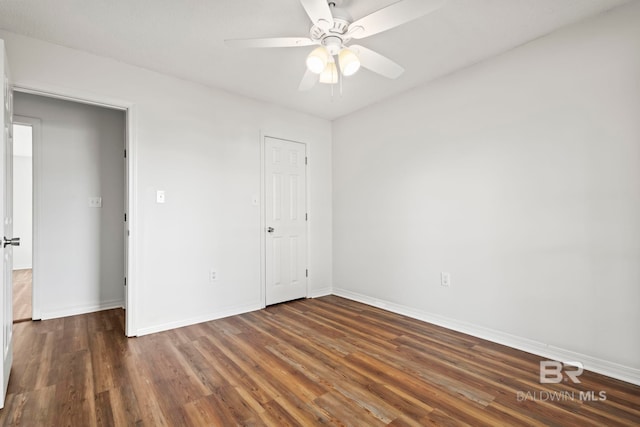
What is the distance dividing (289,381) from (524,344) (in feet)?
6.05

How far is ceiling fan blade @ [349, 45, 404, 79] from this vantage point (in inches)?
76.3

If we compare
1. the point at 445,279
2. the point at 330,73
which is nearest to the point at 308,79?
the point at 330,73

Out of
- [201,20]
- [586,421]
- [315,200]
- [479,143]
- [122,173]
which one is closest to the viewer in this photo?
[586,421]

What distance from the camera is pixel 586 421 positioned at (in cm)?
160

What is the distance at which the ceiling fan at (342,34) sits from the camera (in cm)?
153

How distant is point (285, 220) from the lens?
3.84 m

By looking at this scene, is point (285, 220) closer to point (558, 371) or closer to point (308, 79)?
point (308, 79)

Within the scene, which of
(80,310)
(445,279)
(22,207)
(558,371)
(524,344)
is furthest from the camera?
(22,207)

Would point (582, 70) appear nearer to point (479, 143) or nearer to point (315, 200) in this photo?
point (479, 143)

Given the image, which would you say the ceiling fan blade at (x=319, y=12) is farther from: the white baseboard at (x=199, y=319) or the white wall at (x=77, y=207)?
the white wall at (x=77, y=207)

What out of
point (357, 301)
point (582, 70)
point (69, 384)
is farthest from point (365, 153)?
point (69, 384)

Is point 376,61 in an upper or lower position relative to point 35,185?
upper

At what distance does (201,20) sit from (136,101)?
3.69 feet

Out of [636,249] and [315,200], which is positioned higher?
[315,200]
